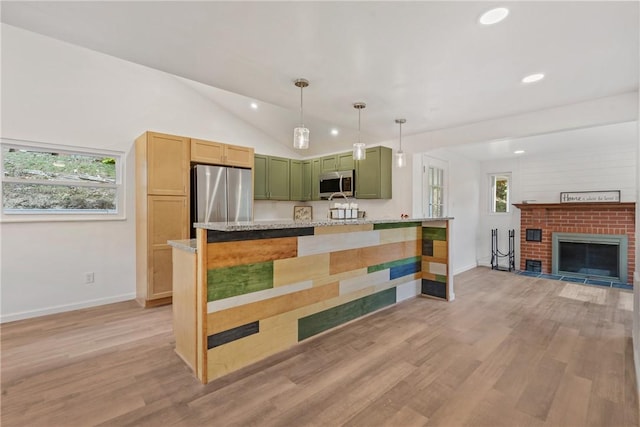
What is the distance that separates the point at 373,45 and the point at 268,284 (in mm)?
1984

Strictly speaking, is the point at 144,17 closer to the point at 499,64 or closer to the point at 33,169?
the point at 499,64

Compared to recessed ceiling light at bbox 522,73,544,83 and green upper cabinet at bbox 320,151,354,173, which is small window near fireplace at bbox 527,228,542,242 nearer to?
green upper cabinet at bbox 320,151,354,173

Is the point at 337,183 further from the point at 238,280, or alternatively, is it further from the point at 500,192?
the point at 500,192

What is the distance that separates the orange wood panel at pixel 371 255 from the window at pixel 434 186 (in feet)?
4.27

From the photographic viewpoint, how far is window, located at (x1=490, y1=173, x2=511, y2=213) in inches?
253

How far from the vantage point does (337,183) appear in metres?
5.23

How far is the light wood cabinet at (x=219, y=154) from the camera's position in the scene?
401 centimetres

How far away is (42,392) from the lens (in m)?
1.94

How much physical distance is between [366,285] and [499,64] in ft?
7.83

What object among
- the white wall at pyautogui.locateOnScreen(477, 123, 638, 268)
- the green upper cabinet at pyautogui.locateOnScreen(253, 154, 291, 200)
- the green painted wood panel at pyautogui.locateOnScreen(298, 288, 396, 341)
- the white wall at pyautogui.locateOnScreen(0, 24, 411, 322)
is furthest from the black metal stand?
the white wall at pyautogui.locateOnScreen(0, 24, 411, 322)

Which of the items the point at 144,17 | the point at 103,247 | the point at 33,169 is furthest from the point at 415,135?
the point at 33,169

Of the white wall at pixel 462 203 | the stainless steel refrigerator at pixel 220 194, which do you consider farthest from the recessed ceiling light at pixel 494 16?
the stainless steel refrigerator at pixel 220 194

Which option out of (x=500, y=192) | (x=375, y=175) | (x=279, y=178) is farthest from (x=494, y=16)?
(x=500, y=192)

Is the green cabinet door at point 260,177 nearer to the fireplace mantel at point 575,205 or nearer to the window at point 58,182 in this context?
the window at point 58,182
